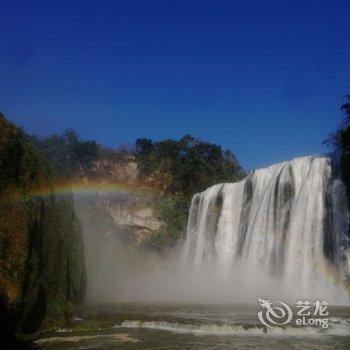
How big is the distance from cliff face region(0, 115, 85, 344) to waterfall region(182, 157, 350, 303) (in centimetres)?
1364

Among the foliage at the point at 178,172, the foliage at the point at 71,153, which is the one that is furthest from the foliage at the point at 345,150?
the foliage at the point at 71,153

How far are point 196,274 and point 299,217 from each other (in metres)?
14.6

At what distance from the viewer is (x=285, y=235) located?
90.2 feet

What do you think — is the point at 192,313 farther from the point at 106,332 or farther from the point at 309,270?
the point at 309,270

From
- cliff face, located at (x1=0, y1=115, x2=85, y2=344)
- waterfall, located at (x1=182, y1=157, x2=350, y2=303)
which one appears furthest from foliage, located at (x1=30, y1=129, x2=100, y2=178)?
cliff face, located at (x1=0, y1=115, x2=85, y2=344)

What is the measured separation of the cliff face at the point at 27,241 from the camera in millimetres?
10875

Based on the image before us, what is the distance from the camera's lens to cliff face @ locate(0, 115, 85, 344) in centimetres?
1088

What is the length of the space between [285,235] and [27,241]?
18.9 m

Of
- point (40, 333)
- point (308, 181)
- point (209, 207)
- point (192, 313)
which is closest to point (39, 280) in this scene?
point (40, 333)

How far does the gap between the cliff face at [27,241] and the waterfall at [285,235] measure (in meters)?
13.6

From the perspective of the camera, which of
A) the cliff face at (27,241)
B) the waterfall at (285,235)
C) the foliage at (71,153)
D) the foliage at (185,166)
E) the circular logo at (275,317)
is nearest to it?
the cliff face at (27,241)

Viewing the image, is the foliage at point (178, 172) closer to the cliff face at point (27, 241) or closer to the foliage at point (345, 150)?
the foliage at point (345, 150)

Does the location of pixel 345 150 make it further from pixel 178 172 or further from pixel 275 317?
pixel 178 172

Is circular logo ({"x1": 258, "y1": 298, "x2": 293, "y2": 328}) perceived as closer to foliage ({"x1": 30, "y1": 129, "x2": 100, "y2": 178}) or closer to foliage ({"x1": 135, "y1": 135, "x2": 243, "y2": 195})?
foliage ({"x1": 135, "y1": 135, "x2": 243, "y2": 195})
